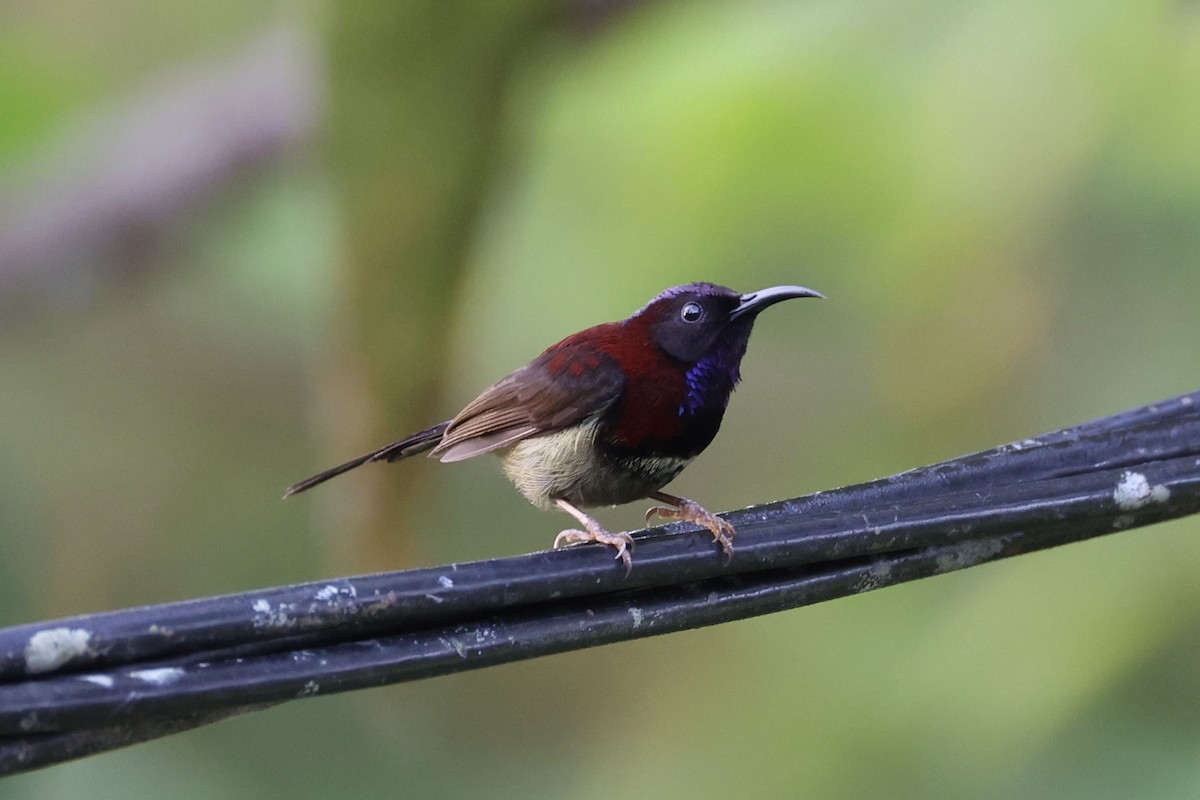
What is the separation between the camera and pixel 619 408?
6.34 feet

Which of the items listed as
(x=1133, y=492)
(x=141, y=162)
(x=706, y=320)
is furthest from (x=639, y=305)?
(x=1133, y=492)

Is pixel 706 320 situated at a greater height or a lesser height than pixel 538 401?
greater

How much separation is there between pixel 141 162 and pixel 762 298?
266 centimetres

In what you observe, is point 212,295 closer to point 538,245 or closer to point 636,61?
point 538,245

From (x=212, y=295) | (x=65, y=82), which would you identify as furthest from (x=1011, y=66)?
(x=65, y=82)

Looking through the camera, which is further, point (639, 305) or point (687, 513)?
point (639, 305)

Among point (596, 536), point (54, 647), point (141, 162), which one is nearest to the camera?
point (54, 647)

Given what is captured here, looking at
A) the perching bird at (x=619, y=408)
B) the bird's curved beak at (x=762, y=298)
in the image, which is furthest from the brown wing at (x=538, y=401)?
the bird's curved beak at (x=762, y=298)

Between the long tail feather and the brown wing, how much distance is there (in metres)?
0.03

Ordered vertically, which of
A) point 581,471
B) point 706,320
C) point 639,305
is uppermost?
point 706,320

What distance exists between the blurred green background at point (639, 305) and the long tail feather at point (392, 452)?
378 mm

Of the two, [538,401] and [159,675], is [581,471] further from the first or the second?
[159,675]

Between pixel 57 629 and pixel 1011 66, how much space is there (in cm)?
286

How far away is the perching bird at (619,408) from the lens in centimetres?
192
